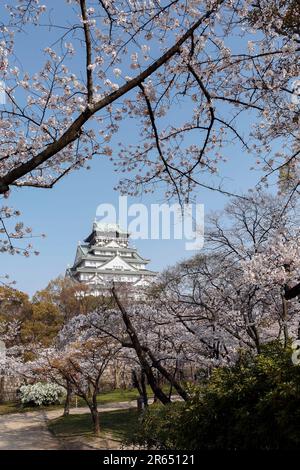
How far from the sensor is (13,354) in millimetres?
23875

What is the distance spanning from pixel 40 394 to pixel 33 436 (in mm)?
10620

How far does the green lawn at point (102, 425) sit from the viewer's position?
12.8 m

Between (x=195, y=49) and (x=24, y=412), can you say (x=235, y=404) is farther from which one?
(x=24, y=412)

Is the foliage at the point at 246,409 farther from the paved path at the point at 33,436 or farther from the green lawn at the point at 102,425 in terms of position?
the green lawn at the point at 102,425

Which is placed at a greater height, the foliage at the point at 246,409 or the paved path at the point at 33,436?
the foliage at the point at 246,409

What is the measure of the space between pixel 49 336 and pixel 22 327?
69.6 inches

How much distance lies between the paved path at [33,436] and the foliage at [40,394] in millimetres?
2744

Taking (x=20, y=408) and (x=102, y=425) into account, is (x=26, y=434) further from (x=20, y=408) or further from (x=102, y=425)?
(x=20, y=408)

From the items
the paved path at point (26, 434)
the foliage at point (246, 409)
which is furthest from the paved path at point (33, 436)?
the foliage at point (246, 409)

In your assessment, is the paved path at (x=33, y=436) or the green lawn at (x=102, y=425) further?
the green lawn at (x=102, y=425)

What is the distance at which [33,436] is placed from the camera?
13.5 meters

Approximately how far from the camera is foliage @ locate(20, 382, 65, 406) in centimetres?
2348

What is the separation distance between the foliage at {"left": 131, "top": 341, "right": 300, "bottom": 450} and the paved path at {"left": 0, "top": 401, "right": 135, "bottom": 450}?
25.0 ft

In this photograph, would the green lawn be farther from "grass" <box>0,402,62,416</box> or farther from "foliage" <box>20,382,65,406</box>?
"foliage" <box>20,382,65,406</box>
